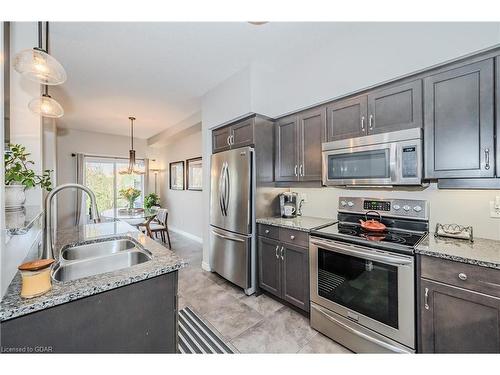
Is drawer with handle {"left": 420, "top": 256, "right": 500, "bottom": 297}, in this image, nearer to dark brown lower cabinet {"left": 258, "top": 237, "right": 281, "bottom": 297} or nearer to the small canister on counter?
dark brown lower cabinet {"left": 258, "top": 237, "right": 281, "bottom": 297}

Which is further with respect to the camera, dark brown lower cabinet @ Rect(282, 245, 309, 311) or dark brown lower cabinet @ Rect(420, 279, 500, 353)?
dark brown lower cabinet @ Rect(282, 245, 309, 311)

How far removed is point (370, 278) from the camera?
1.57 metres

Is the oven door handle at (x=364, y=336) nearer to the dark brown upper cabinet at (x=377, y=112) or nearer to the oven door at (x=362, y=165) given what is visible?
the oven door at (x=362, y=165)

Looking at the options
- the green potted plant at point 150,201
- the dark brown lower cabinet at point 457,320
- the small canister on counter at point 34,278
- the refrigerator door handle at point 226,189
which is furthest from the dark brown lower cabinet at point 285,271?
the green potted plant at point 150,201

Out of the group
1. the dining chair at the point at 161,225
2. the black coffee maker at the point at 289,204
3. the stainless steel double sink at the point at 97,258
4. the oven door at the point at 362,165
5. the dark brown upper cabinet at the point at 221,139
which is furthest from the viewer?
the dining chair at the point at 161,225

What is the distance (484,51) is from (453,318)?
1.71 m

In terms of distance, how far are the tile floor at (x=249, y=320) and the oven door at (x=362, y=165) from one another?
1406 mm

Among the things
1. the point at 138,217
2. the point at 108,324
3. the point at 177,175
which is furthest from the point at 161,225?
the point at 108,324

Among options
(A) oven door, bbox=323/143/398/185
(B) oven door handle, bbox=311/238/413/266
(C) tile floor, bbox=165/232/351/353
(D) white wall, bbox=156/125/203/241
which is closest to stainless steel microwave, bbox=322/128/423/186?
(A) oven door, bbox=323/143/398/185

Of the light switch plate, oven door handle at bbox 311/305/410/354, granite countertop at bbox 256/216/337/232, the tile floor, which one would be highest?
the light switch plate

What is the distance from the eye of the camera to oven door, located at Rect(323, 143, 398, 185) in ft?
5.75

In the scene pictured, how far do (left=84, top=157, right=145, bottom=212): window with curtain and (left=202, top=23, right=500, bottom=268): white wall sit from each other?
3.83m

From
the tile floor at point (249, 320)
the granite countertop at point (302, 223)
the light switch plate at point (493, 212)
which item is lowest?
the tile floor at point (249, 320)

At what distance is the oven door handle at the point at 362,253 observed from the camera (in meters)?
1.41
